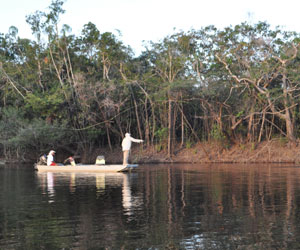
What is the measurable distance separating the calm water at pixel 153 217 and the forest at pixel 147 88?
17.0m

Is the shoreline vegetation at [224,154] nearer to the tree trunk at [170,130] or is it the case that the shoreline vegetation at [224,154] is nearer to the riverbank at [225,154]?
the riverbank at [225,154]

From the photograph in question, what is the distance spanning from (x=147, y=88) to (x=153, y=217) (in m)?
27.8

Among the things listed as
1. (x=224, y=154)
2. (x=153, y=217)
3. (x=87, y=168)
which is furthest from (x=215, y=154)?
(x=153, y=217)

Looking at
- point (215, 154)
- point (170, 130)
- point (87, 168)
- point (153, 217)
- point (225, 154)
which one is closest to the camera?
point (153, 217)

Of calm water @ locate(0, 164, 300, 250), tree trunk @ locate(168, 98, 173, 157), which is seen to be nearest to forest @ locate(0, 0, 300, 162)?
tree trunk @ locate(168, 98, 173, 157)

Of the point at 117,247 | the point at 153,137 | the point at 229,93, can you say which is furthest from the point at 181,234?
the point at 153,137

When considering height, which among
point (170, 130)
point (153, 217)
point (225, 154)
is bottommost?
point (153, 217)

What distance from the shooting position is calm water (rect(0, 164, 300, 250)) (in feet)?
30.2

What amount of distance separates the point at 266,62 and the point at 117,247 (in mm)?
26567

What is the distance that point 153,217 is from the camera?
11703mm

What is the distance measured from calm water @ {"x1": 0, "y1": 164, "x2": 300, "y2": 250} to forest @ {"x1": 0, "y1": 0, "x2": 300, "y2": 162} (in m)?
17.0

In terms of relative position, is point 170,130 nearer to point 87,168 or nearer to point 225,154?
point 225,154

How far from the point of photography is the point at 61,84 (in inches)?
1527

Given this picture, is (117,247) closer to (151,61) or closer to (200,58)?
(200,58)
